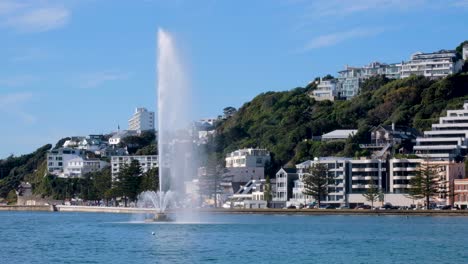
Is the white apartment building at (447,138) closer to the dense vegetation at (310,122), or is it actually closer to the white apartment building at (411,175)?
the white apartment building at (411,175)

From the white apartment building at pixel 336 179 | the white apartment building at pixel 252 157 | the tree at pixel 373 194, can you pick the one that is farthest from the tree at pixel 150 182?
the tree at pixel 373 194

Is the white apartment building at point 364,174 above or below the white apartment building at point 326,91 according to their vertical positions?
below

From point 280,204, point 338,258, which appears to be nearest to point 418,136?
point 280,204

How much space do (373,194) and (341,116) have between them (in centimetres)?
4804

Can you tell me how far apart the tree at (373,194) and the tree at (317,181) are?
5.03 m

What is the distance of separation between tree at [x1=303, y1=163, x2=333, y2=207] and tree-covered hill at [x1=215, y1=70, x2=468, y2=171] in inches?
688

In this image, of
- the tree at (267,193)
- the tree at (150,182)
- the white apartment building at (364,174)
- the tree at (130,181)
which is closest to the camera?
the white apartment building at (364,174)

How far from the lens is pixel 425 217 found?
105 metres

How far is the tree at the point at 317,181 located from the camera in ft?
402

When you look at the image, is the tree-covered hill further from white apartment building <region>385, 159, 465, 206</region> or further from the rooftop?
white apartment building <region>385, 159, 465, 206</region>

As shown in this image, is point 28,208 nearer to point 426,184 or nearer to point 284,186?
point 284,186

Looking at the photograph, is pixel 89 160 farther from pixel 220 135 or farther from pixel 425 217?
pixel 425 217

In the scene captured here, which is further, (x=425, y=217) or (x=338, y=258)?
(x=425, y=217)

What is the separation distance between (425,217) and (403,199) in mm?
15461
